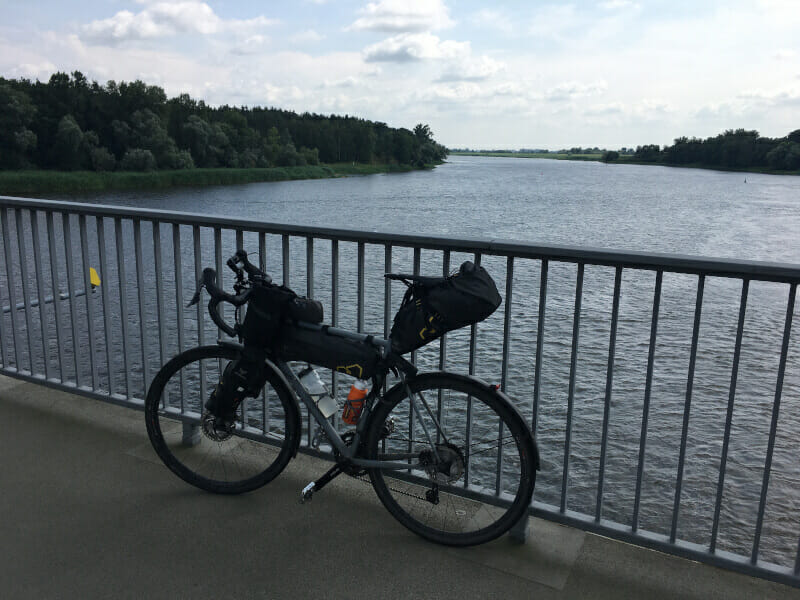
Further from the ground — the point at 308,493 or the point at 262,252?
the point at 262,252

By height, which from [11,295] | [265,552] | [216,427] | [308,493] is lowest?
[265,552]

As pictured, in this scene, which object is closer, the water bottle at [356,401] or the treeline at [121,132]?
the water bottle at [356,401]

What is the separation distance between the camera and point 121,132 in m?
74.9

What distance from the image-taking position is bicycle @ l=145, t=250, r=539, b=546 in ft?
8.91

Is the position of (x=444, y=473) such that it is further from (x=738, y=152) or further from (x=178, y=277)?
(x=738, y=152)

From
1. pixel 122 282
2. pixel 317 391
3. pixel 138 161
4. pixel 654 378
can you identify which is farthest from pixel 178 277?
pixel 138 161

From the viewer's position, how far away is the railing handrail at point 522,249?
2312 mm

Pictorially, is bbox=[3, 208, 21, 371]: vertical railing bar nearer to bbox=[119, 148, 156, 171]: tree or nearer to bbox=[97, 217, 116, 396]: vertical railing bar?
bbox=[97, 217, 116, 396]: vertical railing bar

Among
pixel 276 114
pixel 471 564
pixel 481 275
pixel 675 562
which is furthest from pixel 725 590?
pixel 276 114

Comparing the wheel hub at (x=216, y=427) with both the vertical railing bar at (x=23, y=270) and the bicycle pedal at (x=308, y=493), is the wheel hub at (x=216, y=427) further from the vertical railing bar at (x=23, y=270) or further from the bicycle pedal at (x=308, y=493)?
the vertical railing bar at (x=23, y=270)

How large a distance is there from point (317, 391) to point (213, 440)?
646 millimetres

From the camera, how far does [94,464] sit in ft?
11.4

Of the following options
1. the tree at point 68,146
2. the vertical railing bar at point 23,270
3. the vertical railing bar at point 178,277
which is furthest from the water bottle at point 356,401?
the tree at point 68,146

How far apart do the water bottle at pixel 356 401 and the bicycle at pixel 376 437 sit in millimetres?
26
